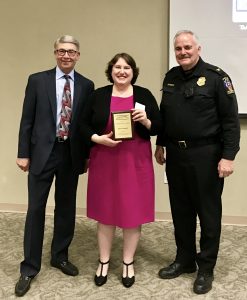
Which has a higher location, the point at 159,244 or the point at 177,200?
the point at 177,200

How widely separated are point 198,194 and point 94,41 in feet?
6.10

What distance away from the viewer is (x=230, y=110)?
7.08ft

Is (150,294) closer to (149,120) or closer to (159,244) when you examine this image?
(159,244)

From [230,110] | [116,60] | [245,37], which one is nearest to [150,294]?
[230,110]

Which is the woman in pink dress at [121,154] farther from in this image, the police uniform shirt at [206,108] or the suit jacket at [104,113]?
the police uniform shirt at [206,108]

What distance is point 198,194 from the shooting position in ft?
7.53

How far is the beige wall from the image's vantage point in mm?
3328

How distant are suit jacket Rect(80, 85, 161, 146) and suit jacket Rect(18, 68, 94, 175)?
3.7 inches

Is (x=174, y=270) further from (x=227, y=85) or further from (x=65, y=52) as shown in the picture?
(x=65, y=52)

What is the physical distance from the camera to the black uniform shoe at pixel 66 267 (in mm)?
2564

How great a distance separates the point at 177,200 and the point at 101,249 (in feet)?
1.98

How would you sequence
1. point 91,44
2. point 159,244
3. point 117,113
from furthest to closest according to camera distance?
point 91,44, point 159,244, point 117,113

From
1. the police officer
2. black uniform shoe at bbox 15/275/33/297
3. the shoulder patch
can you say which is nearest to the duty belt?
the police officer

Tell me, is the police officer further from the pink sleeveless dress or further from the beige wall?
the beige wall
